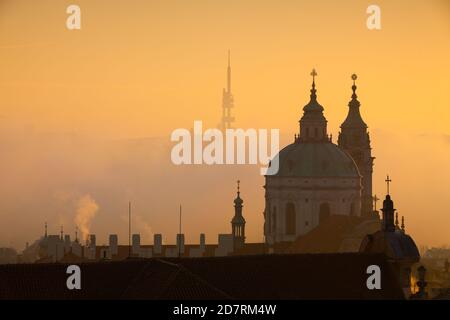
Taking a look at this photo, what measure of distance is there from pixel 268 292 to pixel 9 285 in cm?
1461

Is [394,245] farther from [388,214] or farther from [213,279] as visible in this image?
[213,279]

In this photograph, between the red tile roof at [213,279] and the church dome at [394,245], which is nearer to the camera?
the red tile roof at [213,279]

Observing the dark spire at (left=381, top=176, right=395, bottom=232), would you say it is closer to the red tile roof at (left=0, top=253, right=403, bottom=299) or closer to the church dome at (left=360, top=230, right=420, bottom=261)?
the church dome at (left=360, top=230, right=420, bottom=261)

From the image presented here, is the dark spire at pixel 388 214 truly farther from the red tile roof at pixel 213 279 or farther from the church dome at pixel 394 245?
the red tile roof at pixel 213 279

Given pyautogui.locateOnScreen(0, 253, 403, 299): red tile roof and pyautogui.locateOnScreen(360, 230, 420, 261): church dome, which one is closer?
pyautogui.locateOnScreen(0, 253, 403, 299): red tile roof

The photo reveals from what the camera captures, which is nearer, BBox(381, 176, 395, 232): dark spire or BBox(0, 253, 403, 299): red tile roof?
BBox(0, 253, 403, 299): red tile roof

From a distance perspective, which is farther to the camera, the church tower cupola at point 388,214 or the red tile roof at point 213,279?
the church tower cupola at point 388,214

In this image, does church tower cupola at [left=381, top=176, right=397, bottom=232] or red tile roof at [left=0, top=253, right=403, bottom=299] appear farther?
church tower cupola at [left=381, top=176, right=397, bottom=232]

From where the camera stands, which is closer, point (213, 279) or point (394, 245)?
point (213, 279)

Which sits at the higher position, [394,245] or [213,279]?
[394,245]

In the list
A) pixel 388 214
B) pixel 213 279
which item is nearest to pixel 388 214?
pixel 388 214

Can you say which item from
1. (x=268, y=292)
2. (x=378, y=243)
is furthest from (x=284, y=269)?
(x=378, y=243)
